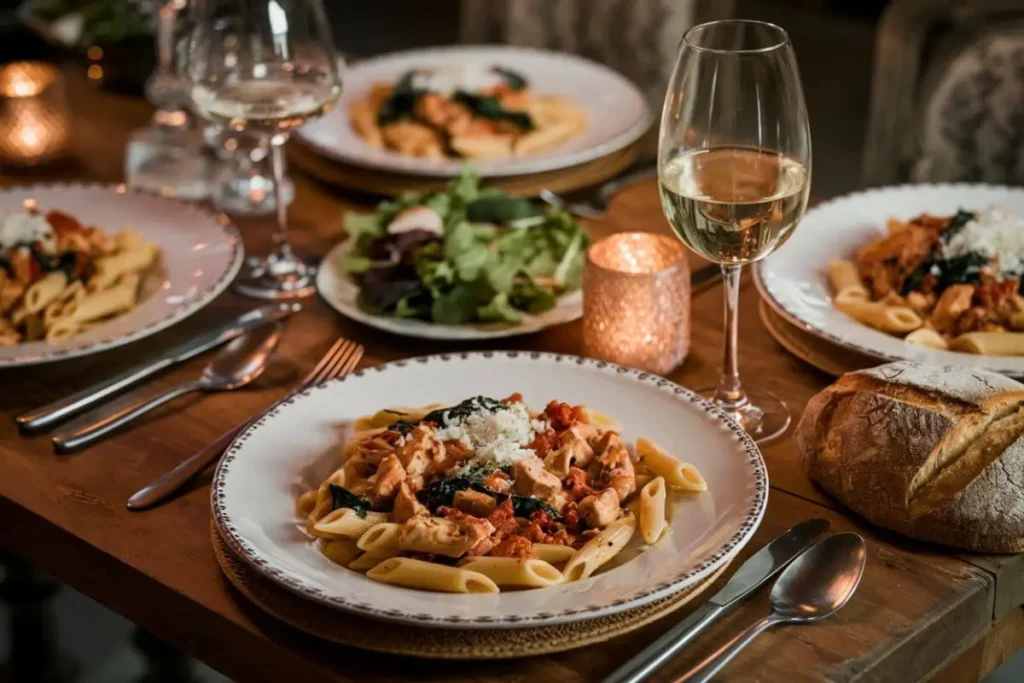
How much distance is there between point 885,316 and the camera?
1.62 meters

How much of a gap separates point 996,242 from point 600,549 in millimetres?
823

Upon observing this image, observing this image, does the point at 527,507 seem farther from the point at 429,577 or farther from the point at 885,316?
the point at 885,316

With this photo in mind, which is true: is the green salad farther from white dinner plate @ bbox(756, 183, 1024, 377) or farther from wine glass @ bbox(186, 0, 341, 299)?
white dinner plate @ bbox(756, 183, 1024, 377)

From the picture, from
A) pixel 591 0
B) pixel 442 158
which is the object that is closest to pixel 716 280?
pixel 442 158

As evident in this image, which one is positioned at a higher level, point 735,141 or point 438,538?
point 735,141

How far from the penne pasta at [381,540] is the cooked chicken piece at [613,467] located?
0.22 m

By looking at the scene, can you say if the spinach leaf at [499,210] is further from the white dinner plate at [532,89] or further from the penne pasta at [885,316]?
the penne pasta at [885,316]

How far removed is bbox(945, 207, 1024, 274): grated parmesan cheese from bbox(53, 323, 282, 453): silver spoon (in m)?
0.92

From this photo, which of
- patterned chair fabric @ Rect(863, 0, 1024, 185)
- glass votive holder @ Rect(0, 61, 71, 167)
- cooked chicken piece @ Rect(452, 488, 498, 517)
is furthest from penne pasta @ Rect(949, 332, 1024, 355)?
glass votive holder @ Rect(0, 61, 71, 167)

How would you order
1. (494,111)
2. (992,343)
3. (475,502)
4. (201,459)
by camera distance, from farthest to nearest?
(494,111) < (992,343) < (201,459) < (475,502)

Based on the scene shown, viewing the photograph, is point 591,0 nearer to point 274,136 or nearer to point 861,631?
point 274,136

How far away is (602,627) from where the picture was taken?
3.70ft

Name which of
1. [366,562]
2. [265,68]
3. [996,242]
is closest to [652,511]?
[366,562]

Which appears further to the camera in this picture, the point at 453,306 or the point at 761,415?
the point at 453,306
